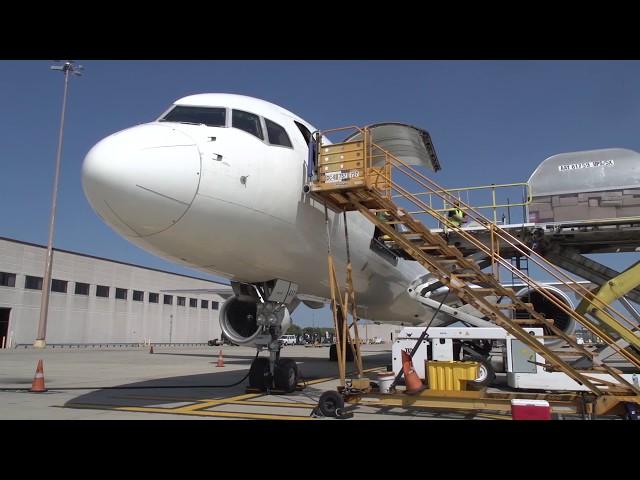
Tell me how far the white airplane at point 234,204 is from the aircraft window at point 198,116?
15 mm

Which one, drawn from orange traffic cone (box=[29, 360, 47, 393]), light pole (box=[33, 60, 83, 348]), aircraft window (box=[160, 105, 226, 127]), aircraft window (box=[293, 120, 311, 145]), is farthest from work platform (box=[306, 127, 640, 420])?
light pole (box=[33, 60, 83, 348])

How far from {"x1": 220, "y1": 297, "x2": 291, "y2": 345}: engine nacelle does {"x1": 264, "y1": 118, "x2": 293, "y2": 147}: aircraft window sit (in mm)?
3040

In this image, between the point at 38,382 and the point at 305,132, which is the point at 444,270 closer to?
the point at 305,132

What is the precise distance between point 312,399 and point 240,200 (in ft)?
14.1

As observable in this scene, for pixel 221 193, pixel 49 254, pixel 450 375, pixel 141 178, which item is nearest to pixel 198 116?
pixel 221 193

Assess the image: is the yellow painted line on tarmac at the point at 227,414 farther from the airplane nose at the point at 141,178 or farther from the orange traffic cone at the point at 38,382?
the orange traffic cone at the point at 38,382

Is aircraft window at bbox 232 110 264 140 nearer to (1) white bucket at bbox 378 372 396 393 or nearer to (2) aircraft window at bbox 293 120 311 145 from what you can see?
(2) aircraft window at bbox 293 120 311 145

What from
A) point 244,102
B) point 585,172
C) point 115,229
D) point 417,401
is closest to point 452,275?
point 417,401

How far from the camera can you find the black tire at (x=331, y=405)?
7.32 meters

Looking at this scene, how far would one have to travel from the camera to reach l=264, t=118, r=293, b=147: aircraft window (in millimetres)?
8156

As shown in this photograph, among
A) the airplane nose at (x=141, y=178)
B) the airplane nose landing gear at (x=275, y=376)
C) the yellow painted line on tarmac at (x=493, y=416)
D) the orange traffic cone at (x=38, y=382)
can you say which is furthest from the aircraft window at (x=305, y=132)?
the orange traffic cone at (x=38, y=382)

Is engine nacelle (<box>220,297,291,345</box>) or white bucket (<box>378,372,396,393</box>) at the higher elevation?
engine nacelle (<box>220,297,291,345</box>)

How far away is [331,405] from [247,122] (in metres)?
4.48

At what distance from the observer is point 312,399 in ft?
31.1
